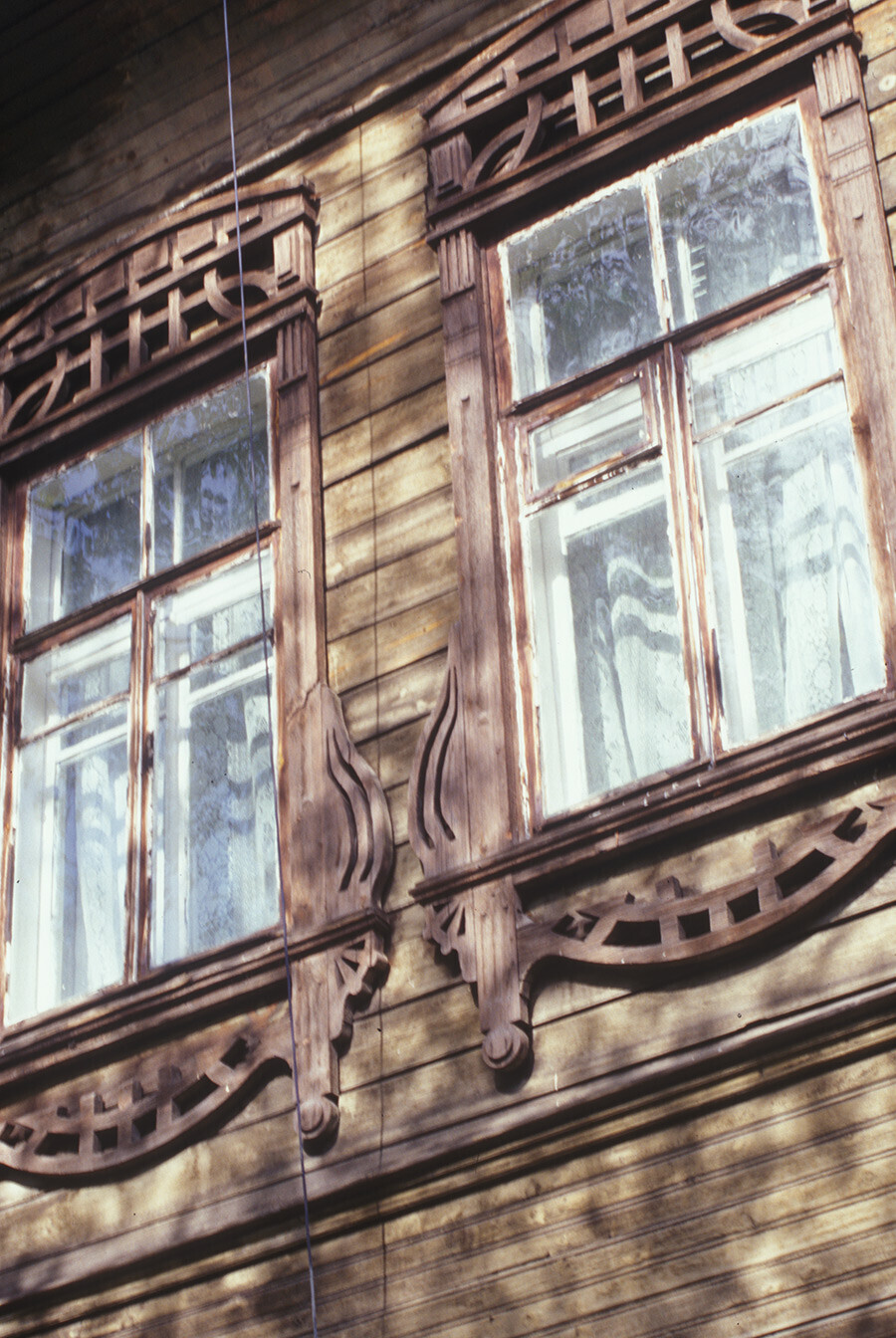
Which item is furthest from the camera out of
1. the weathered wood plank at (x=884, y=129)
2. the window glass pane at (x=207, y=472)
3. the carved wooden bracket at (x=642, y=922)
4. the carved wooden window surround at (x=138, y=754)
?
the window glass pane at (x=207, y=472)

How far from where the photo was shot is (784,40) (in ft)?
17.3

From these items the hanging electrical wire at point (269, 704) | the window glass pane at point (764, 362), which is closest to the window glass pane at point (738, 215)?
the window glass pane at point (764, 362)

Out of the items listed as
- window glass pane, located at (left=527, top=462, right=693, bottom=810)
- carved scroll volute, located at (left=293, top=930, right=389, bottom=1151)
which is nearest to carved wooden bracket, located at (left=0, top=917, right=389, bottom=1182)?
carved scroll volute, located at (left=293, top=930, right=389, bottom=1151)

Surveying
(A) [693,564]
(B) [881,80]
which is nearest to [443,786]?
(A) [693,564]

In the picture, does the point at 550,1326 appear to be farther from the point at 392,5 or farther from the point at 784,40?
the point at 392,5

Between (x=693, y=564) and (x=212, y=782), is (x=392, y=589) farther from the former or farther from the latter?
(x=693, y=564)

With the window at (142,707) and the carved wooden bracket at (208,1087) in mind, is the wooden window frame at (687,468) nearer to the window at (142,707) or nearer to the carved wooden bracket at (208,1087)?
the carved wooden bracket at (208,1087)

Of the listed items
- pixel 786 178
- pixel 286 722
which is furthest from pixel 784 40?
pixel 286 722

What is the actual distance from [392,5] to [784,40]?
62.0 inches

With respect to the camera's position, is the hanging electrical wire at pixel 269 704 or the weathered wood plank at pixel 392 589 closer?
the hanging electrical wire at pixel 269 704

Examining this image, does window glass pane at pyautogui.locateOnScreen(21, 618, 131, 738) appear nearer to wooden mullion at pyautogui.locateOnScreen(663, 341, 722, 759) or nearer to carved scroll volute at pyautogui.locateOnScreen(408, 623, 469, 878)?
carved scroll volute at pyautogui.locateOnScreen(408, 623, 469, 878)

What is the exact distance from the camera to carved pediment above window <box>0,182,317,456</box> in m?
6.07

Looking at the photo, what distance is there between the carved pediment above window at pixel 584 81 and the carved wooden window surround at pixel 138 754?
0.57 metres

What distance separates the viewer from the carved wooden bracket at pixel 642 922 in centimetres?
412
